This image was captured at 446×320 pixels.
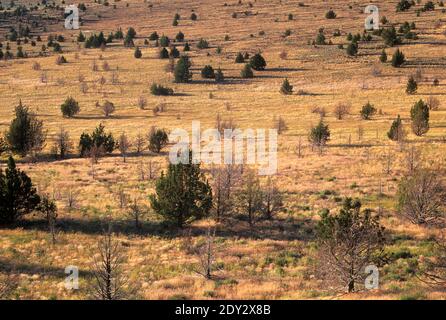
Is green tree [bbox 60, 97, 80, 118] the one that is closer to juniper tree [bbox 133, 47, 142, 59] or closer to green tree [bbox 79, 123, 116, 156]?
green tree [bbox 79, 123, 116, 156]

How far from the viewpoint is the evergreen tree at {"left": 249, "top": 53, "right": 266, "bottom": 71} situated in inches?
2841

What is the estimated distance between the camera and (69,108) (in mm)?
54969

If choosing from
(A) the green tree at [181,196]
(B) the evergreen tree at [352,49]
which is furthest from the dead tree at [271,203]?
(B) the evergreen tree at [352,49]

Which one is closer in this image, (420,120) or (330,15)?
(420,120)

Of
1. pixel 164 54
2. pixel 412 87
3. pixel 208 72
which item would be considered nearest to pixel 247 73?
pixel 208 72

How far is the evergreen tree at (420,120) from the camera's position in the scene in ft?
131

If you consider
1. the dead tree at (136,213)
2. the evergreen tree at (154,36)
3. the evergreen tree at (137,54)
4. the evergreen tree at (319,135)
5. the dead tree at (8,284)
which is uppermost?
the evergreen tree at (154,36)

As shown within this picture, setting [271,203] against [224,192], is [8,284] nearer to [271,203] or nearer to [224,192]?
[224,192]

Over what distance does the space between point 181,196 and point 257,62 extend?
5161 cm

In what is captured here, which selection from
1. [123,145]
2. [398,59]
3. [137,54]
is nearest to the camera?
[123,145]

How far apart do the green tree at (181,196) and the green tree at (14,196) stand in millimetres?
6321

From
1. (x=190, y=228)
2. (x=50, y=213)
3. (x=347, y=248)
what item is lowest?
(x=190, y=228)

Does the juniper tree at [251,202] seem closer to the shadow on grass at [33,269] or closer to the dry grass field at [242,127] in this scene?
the dry grass field at [242,127]
